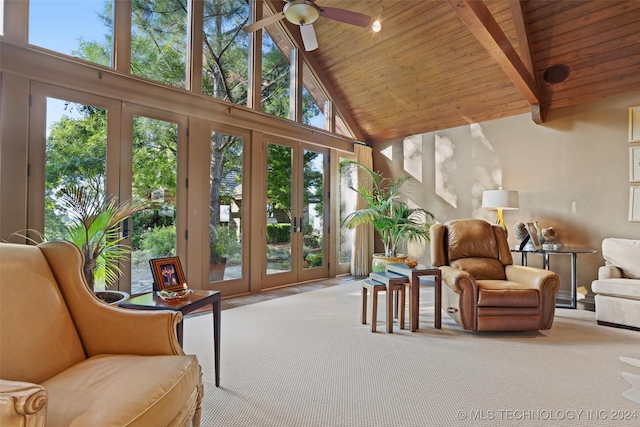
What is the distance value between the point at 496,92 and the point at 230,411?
5.05 metres

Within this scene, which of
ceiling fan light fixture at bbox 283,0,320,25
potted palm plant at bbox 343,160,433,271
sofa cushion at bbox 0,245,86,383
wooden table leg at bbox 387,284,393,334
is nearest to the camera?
sofa cushion at bbox 0,245,86,383

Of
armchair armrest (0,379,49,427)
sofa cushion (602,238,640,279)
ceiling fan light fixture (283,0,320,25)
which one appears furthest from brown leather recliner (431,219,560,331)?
armchair armrest (0,379,49,427)

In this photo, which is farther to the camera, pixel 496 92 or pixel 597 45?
pixel 496 92

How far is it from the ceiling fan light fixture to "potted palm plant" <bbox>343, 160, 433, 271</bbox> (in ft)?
11.1

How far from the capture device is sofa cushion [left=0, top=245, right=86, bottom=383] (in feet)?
4.21

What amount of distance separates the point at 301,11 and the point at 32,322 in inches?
105

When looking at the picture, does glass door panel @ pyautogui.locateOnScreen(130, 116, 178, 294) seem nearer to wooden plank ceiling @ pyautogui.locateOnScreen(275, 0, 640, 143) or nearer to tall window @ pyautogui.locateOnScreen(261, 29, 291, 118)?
tall window @ pyautogui.locateOnScreen(261, 29, 291, 118)

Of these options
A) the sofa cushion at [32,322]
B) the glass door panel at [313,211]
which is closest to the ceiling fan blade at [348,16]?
the sofa cushion at [32,322]

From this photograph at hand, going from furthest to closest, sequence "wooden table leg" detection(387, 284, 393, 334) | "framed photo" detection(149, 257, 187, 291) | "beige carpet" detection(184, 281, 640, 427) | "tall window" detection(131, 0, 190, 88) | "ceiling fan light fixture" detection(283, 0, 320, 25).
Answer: "tall window" detection(131, 0, 190, 88) → "wooden table leg" detection(387, 284, 393, 334) → "ceiling fan light fixture" detection(283, 0, 320, 25) → "framed photo" detection(149, 257, 187, 291) → "beige carpet" detection(184, 281, 640, 427)

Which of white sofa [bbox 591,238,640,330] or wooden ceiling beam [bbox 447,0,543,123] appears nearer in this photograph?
wooden ceiling beam [bbox 447,0,543,123]

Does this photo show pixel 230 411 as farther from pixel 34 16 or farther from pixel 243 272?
pixel 34 16

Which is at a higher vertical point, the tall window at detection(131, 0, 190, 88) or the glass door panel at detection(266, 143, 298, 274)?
the tall window at detection(131, 0, 190, 88)

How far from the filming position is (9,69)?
9.96ft

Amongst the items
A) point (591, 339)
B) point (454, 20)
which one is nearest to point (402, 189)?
point (454, 20)
